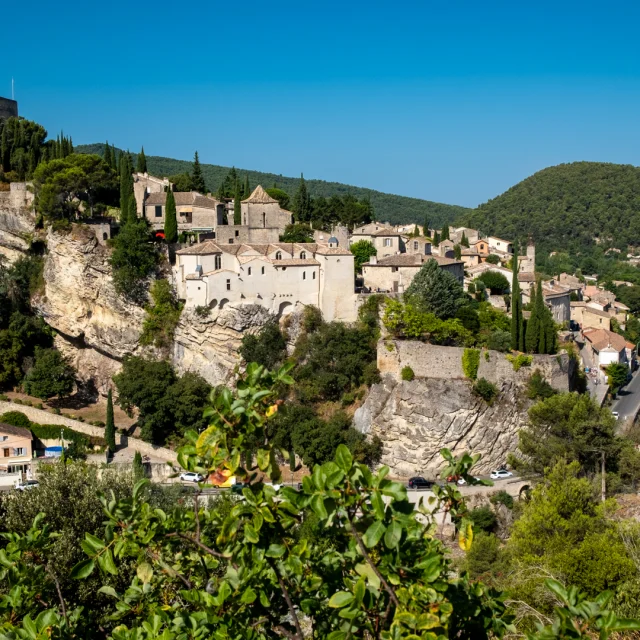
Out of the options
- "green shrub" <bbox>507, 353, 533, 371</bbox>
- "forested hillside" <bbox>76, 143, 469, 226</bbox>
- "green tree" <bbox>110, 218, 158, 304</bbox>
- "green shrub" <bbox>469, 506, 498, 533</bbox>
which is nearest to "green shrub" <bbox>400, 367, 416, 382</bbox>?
"green shrub" <bbox>507, 353, 533, 371</bbox>

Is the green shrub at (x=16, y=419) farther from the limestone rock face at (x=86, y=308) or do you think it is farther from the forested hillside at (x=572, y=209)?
the forested hillside at (x=572, y=209)

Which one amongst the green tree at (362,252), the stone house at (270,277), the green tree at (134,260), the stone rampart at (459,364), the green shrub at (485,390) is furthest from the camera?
the green tree at (362,252)

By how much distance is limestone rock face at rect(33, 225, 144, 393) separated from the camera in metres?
42.4

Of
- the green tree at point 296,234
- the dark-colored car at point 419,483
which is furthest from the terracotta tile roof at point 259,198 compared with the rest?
the dark-colored car at point 419,483

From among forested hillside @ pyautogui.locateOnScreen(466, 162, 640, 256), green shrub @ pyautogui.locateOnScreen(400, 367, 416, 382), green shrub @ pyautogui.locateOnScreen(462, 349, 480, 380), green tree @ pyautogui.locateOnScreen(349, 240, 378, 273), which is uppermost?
forested hillside @ pyautogui.locateOnScreen(466, 162, 640, 256)

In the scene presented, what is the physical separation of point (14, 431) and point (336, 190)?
11848 centimetres

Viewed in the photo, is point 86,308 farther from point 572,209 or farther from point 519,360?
point 572,209

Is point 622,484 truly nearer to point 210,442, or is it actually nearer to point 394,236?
point 394,236

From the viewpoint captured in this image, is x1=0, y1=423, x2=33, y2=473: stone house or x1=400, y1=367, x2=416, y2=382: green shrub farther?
x1=0, y1=423, x2=33, y2=473: stone house

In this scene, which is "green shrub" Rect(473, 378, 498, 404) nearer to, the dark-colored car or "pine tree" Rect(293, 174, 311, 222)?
the dark-colored car

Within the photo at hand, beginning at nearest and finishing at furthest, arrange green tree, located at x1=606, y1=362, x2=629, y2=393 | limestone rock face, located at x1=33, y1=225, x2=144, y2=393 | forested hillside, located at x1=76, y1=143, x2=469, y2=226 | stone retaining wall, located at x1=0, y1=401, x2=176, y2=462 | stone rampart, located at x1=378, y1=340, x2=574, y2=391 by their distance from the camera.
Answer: stone rampart, located at x1=378, y1=340, x2=574, y2=391 → stone retaining wall, located at x1=0, y1=401, x2=176, y2=462 → limestone rock face, located at x1=33, y1=225, x2=144, y2=393 → green tree, located at x1=606, y1=362, x2=629, y2=393 → forested hillside, located at x1=76, y1=143, x2=469, y2=226

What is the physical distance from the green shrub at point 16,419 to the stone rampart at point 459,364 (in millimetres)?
18651

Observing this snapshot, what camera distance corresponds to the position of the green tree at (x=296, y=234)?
45188mm

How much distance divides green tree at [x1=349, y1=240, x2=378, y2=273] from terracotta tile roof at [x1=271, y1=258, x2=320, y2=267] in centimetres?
502
